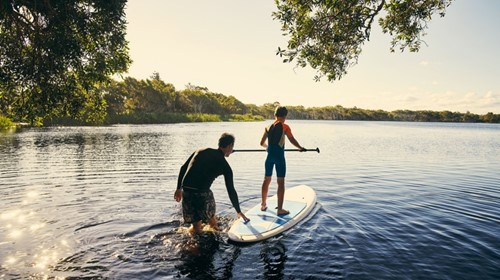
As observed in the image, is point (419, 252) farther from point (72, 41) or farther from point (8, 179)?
point (8, 179)

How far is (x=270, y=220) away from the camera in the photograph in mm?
7758

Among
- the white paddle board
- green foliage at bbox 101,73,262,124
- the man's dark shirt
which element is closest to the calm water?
the white paddle board

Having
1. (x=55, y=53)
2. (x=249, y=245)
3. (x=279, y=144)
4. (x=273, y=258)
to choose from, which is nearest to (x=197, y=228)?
(x=249, y=245)

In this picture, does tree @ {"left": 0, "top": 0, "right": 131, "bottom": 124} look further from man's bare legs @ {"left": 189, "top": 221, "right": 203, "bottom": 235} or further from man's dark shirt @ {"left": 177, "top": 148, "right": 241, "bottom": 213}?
man's bare legs @ {"left": 189, "top": 221, "right": 203, "bottom": 235}

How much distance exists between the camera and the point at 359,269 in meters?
5.57

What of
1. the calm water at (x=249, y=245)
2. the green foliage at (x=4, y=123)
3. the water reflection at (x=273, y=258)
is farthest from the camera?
the green foliage at (x=4, y=123)

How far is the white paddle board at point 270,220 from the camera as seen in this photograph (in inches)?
268

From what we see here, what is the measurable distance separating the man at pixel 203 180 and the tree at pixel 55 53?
5244 millimetres

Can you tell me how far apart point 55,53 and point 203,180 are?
5905mm

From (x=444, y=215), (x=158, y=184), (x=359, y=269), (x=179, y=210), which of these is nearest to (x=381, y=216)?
(x=444, y=215)

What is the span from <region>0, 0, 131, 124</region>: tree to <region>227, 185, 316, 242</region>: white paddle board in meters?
6.52

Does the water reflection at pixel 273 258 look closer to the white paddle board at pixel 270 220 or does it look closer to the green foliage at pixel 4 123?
the white paddle board at pixel 270 220

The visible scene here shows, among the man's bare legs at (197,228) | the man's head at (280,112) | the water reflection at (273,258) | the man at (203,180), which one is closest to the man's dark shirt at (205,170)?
the man at (203,180)

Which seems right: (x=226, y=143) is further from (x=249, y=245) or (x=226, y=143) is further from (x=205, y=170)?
(x=249, y=245)
